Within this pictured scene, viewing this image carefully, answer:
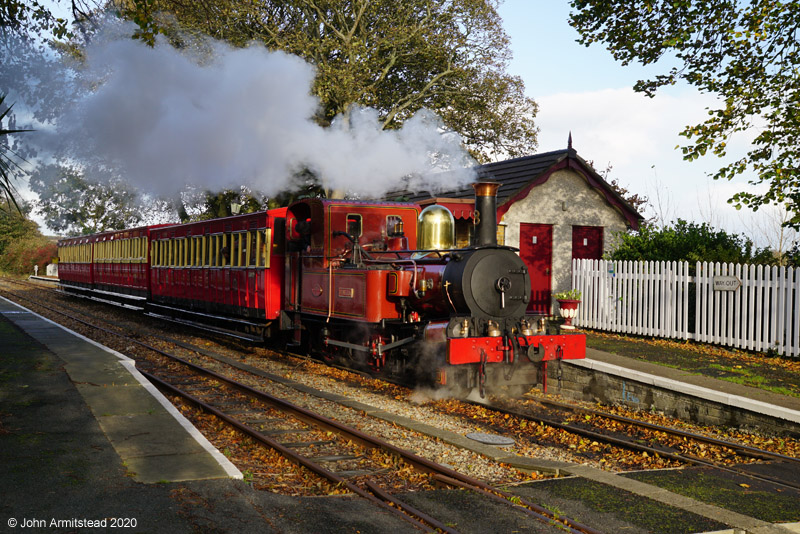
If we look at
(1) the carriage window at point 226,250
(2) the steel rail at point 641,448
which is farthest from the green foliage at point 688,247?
(1) the carriage window at point 226,250

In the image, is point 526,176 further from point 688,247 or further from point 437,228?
point 437,228

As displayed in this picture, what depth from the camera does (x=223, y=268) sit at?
15391 millimetres

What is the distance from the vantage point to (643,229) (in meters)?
15.8

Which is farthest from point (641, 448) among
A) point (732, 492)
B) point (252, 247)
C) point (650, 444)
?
point (252, 247)

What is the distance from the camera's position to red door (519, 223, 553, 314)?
17.3 metres

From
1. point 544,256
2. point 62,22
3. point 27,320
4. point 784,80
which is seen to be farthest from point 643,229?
point 27,320

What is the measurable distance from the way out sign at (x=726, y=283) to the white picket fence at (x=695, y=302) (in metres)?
0.02

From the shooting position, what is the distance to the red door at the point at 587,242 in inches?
709

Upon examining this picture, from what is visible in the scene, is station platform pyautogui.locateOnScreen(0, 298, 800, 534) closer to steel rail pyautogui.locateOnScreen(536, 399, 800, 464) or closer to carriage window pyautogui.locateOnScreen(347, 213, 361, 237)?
steel rail pyautogui.locateOnScreen(536, 399, 800, 464)

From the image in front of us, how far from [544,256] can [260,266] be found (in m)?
7.80

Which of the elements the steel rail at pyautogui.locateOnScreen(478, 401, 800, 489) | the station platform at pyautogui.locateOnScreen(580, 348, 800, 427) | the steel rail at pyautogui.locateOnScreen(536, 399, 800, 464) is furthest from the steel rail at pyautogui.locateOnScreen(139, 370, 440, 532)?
the station platform at pyautogui.locateOnScreen(580, 348, 800, 427)

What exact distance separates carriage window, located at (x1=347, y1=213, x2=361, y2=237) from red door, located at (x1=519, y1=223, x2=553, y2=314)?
23.7ft

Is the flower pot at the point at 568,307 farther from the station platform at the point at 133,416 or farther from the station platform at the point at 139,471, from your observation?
the station platform at the point at 133,416

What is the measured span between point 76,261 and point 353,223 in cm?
2586
